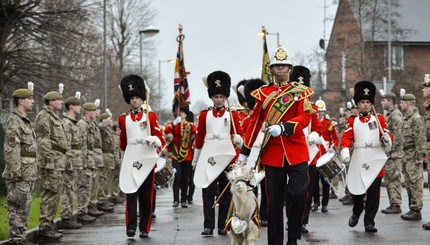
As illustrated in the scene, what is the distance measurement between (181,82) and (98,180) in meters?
3.95

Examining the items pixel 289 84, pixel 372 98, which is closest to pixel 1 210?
pixel 372 98

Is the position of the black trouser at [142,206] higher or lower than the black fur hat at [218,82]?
lower

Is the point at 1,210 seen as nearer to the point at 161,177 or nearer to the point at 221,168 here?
the point at 161,177

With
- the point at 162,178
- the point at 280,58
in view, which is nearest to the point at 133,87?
the point at 162,178

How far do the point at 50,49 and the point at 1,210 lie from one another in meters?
11.6

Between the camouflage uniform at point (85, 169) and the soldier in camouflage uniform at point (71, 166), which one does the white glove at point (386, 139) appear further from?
the camouflage uniform at point (85, 169)

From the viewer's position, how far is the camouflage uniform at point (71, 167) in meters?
16.0

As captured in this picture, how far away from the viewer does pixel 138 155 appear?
14484 mm

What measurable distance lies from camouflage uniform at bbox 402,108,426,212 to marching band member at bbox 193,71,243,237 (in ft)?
11.4

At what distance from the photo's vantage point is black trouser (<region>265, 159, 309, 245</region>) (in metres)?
11.1

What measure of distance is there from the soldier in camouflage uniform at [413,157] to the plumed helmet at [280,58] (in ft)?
19.0

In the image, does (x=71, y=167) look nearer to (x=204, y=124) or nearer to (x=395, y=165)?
(x=204, y=124)

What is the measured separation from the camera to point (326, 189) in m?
18.9

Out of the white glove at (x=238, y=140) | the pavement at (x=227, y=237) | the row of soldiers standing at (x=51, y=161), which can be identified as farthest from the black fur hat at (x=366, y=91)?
the row of soldiers standing at (x=51, y=161)
